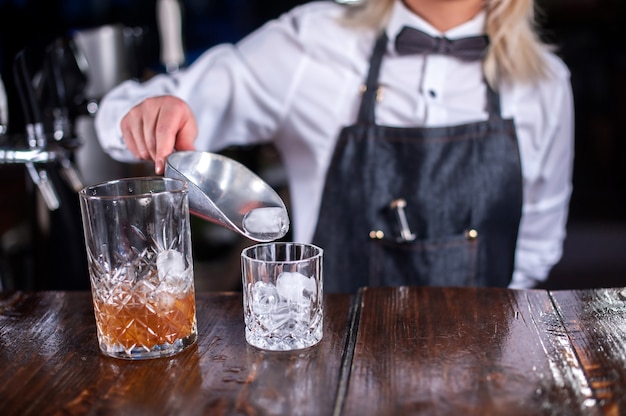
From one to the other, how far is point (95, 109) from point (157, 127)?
905mm

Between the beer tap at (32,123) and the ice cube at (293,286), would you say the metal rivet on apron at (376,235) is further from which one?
the ice cube at (293,286)

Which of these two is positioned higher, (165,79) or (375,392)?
(165,79)

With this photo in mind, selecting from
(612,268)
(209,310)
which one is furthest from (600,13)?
(209,310)

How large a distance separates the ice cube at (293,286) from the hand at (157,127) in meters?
0.34

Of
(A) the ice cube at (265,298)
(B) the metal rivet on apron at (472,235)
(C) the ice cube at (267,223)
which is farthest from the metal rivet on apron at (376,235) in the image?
(A) the ice cube at (265,298)

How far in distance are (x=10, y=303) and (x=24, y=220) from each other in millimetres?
1714

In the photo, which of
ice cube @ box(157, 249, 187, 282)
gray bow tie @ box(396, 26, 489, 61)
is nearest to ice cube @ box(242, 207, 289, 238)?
ice cube @ box(157, 249, 187, 282)

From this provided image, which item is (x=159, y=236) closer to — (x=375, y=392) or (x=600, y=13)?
(x=375, y=392)

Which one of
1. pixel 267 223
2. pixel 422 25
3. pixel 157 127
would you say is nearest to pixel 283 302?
pixel 267 223

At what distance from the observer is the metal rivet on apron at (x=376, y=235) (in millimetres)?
1770

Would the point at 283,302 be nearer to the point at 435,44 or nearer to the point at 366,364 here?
the point at 366,364

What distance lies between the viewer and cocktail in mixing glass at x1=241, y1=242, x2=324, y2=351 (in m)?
0.96

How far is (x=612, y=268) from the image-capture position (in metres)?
2.82

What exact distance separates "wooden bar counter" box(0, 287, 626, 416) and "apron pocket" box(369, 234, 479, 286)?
1.90 ft
